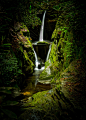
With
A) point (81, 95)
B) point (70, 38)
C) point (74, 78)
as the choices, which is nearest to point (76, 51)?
point (70, 38)

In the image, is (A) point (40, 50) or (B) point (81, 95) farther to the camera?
(A) point (40, 50)

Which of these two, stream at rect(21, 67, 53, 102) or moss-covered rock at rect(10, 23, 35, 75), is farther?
moss-covered rock at rect(10, 23, 35, 75)

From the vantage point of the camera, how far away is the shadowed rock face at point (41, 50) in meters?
13.6

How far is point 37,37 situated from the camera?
17531mm

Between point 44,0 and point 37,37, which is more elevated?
point 44,0

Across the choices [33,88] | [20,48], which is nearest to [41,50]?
[20,48]

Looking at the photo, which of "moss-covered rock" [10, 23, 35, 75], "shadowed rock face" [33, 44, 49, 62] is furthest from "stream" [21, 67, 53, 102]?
"shadowed rock face" [33, 44, 49, 62]

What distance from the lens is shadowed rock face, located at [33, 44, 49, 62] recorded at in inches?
537

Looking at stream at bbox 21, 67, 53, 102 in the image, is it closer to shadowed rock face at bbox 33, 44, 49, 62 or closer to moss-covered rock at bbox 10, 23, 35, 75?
moss-covered rock at bbox 10, 23, 35, 75

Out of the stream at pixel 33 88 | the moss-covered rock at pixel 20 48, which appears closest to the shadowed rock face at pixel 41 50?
the moss-covered rock at pixel 20 48

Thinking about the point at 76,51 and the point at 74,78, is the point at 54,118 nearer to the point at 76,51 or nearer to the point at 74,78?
the point at 74,78

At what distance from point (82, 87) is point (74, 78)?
748mm

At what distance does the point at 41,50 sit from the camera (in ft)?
45.1

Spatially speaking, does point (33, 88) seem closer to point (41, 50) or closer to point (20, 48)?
point (20, 48)
